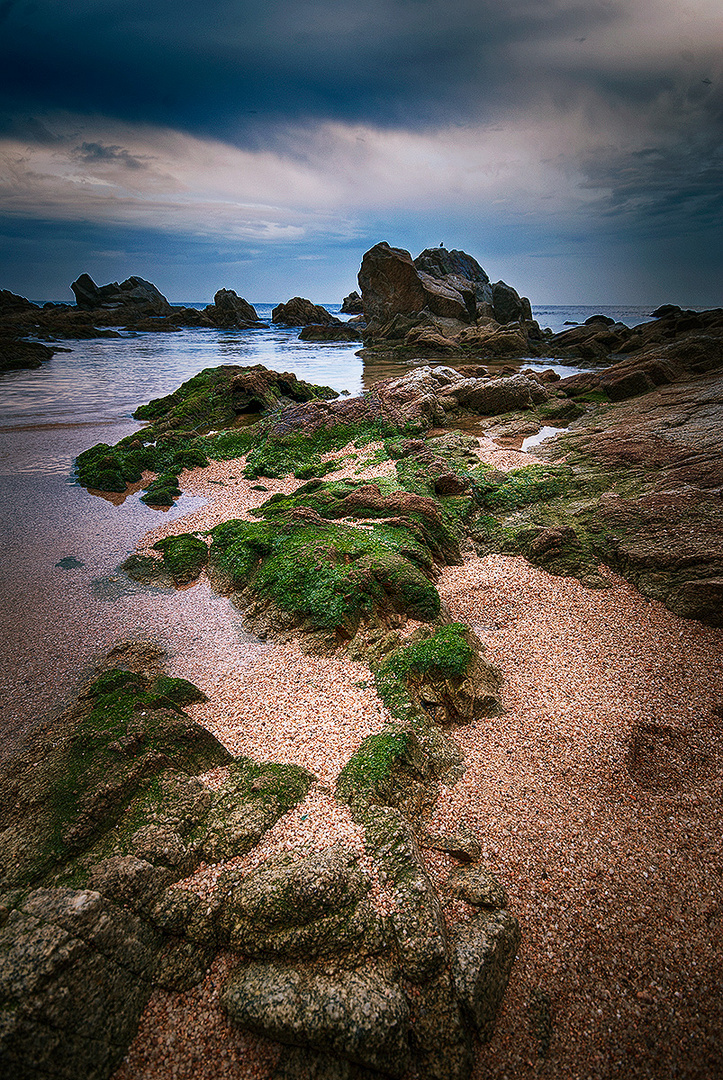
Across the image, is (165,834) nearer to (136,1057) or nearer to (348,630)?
(136,1057)

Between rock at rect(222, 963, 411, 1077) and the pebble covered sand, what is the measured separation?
0.19m

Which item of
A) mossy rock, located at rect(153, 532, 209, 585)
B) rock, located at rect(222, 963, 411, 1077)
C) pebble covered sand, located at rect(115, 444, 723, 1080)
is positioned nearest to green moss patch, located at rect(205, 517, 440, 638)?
mossy rock, located at rect(153, 532, 209, 585)

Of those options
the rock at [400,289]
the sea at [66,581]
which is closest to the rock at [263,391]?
the sea at [66,581]

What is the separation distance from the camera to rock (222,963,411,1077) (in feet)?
8.95

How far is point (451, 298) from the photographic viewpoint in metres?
56.7

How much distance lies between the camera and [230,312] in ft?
286

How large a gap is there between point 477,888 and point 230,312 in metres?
97.6

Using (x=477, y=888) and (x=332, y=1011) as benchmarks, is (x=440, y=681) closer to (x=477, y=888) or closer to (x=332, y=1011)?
(x=477, y=888)

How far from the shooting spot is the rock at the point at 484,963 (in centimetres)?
296

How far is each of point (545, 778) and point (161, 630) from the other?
17.8 feet

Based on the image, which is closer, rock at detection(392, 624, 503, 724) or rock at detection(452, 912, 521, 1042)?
rock at detection(452, 912, 521, 1042)

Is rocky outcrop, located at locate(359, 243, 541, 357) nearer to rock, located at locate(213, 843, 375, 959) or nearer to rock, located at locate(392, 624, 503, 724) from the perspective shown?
rock, located at locate(392, 624, 503, 724)

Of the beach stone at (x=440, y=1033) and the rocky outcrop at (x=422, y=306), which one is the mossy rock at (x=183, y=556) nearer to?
the beach stone at (x=440, y=1033)

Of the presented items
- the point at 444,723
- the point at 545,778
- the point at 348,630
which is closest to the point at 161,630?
the point at 348,630
